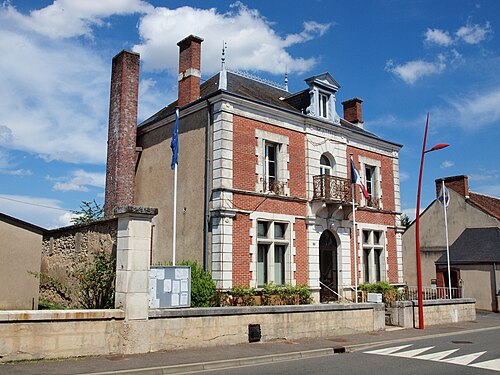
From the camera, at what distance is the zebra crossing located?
10234mm

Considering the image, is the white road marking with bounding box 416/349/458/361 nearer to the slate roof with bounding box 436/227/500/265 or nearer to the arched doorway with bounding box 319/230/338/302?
the arched doorway with bounding box 319/230/338/302

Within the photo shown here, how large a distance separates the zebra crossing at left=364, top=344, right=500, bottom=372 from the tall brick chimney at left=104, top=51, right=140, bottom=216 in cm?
1154

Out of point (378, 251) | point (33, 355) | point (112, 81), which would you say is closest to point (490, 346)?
point (378, 251)

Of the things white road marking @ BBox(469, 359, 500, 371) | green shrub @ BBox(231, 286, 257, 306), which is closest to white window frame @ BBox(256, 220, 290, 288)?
green shrub @ BBox(231, 286, 257, 306)

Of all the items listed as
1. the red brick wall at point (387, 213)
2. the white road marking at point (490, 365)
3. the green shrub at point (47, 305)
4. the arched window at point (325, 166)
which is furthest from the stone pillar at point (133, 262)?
the red brick wall at point (387, 213)

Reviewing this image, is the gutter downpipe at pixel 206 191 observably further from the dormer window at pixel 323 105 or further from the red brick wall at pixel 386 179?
the red brick wall at pixel 386 179

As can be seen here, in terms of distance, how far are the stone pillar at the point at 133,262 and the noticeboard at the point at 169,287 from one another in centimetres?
48

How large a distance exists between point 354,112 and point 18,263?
17.1 m

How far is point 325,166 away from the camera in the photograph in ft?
67.1

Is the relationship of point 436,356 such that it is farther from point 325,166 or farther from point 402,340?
point 325,166

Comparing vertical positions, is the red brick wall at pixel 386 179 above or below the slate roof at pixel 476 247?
above

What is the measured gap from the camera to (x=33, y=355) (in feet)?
29.9

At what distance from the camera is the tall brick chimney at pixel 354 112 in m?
24.8

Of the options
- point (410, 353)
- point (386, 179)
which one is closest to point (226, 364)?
point (410, 353)
